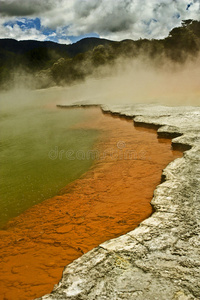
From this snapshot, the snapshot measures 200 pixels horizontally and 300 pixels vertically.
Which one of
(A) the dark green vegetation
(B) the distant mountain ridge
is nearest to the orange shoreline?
(A) the dark green vegetation

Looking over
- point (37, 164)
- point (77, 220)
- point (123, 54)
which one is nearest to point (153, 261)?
point (77, 220)

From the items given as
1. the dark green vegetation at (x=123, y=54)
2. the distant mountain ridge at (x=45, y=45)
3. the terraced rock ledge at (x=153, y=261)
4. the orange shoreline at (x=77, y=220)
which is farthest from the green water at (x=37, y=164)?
the distant mountain ridge at (x=45, y=45)

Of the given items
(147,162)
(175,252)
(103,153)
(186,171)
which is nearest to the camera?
(175,252)

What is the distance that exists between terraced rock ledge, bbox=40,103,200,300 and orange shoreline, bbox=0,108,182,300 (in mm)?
286

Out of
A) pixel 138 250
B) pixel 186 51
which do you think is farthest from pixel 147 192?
pixel 186 51

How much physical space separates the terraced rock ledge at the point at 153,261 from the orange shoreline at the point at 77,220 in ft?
0.94

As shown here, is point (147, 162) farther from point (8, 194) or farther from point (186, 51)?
point (186, 51)

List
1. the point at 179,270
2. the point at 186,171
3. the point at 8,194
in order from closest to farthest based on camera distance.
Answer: the point at 179,270 → the point at 186,171 → the point at 8,194

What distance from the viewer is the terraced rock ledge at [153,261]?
49.6 inches

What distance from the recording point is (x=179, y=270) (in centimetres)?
136

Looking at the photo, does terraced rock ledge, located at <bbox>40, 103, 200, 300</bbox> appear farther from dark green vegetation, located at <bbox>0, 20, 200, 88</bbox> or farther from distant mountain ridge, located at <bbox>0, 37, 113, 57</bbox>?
distant mountain ridge, located at <bbox>0, 37, 113, 57</bbox>

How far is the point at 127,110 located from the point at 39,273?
5552 millimetres

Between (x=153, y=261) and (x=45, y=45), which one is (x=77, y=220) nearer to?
(x=153, y=261)

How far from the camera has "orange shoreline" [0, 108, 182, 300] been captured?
1.71 m
